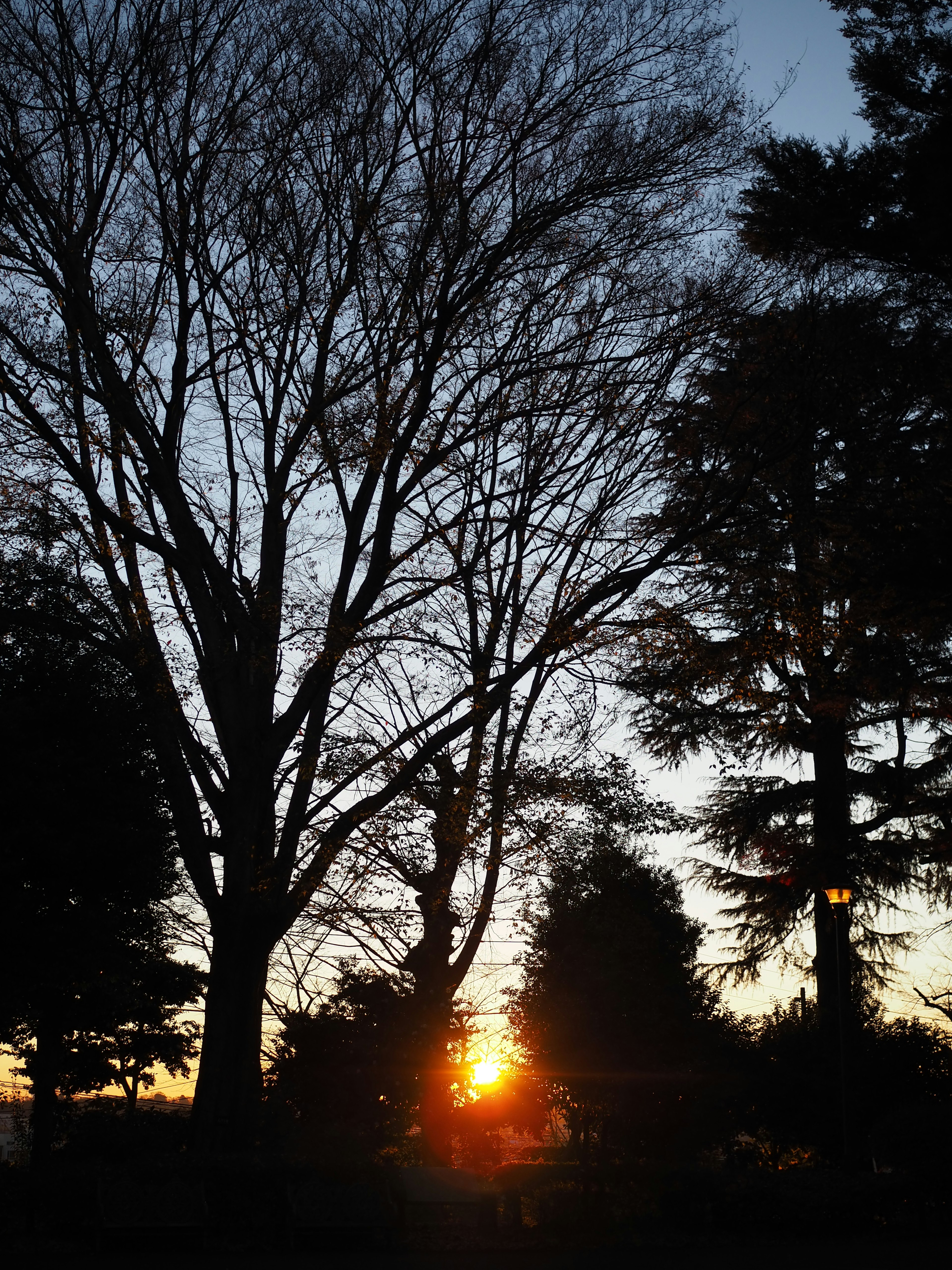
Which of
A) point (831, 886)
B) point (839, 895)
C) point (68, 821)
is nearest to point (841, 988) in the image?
point (839, 895)

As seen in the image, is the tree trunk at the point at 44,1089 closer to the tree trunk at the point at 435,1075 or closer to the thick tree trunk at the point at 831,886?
the tree trunk at the point at 435,1075

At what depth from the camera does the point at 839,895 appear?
17.0 m

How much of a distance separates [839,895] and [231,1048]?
31.3 feet

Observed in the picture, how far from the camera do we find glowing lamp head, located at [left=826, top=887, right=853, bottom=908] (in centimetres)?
1700

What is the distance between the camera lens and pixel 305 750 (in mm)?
13867

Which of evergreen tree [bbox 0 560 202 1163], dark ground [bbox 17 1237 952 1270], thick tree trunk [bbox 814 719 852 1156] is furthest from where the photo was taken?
thick tree trunk [bbox 814 719 852 1156]

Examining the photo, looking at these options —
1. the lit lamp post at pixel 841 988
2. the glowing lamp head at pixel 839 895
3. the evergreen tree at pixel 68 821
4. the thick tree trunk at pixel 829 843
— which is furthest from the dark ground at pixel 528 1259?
the thick tree trunk at pixel 829 843

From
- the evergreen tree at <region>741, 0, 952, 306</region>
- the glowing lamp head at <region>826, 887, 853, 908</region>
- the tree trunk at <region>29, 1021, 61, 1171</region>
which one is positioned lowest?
the tree trunk at <region>29, 1021, 61, 1171</region>

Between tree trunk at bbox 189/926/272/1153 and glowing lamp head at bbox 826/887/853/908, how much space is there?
8967mm

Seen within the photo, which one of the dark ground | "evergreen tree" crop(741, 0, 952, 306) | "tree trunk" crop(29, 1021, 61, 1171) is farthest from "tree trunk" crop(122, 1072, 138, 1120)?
"evergreen tree" crop(741, 0, 952, 306)

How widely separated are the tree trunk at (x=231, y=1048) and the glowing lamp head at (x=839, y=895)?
897 cm

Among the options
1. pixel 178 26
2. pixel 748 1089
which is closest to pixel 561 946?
pixel 748 1089

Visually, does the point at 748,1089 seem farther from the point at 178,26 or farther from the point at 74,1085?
the point at 178,26

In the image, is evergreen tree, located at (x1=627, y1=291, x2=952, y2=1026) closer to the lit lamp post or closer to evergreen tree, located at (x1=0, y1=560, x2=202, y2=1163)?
the lit lamp post
